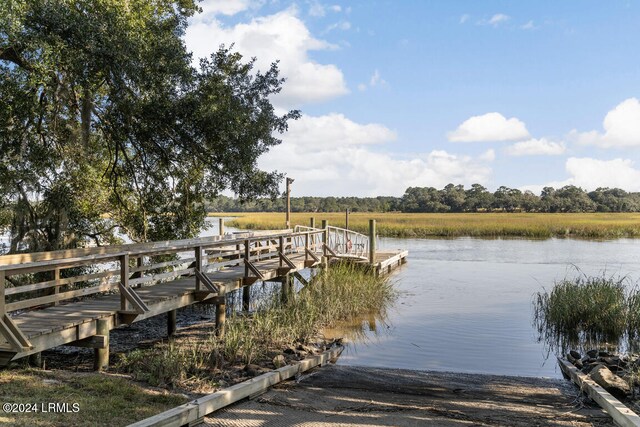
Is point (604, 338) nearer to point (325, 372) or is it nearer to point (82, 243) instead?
point (325, 372)

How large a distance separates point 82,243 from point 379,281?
7.95 metres

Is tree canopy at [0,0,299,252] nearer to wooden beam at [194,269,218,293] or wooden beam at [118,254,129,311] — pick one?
wooden beam at [194,269,218,293]

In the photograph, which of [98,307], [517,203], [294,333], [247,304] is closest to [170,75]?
[98,307]

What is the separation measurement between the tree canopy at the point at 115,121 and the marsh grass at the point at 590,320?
21.8 feet

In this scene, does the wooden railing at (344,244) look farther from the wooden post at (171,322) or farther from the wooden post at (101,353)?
the wooden post at (101,353)

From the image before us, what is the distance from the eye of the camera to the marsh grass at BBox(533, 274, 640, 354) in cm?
1140

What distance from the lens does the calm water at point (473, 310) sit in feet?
33.2

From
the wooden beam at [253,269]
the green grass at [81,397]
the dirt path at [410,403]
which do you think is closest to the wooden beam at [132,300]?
the green grass at [81,397]

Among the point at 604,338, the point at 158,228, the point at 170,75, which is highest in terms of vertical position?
the point at 170,75

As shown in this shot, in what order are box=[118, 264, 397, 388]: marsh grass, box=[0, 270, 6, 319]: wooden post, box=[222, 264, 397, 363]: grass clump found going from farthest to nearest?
1. box=[222, 264, 397, 363]: grass clump
2. box=[118, 264, 397, 388]: marsh grass
3. box=[0, 270, 6, 319]: wooden post

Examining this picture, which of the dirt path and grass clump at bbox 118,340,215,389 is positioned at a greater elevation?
grass clump at bbox 118,340,215,389

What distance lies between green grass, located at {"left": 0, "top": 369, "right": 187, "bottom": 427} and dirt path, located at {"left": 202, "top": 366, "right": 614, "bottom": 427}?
0.71 metres

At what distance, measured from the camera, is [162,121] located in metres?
9.19

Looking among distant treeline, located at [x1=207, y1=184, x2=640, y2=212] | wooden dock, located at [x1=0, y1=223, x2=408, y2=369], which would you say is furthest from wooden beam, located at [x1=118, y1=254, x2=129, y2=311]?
distant treeline, located at [x1=207, y1=184, x2=640, y2=212]
